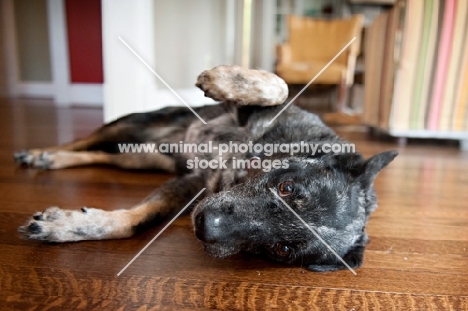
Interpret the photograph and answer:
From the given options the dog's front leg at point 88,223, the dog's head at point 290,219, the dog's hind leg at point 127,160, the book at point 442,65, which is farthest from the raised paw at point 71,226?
the book at point 442,65

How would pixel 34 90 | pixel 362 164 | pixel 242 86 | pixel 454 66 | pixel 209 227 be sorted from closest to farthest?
pixel 209 227 → pixel 362 164 → pixel 242 86 → pixel 454 66 → pixel 34 90

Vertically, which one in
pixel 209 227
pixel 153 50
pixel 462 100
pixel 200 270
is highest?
pixel 153 50

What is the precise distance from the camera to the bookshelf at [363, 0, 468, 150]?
9.58 ft

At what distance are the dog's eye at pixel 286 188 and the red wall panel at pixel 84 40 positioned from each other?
15.7 feet

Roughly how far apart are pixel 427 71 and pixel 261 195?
8.05 feet

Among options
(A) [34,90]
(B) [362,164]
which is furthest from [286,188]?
(A) [34,90]

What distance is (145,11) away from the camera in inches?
111

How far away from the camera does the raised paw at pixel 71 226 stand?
1146 millimetres

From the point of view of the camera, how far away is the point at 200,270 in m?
1.09

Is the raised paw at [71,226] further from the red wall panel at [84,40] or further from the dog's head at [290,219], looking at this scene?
the red wall panel at [84,40]

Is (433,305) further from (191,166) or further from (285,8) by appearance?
(285,8)

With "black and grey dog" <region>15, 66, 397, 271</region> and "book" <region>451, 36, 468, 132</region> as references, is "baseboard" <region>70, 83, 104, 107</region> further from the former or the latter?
"book" <region>451, 36, 468, 132</region>

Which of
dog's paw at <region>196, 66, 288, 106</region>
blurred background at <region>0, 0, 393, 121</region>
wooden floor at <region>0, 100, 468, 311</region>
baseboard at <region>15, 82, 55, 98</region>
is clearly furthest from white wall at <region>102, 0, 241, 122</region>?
baseboard at <region>15, 82, 55, 98</region>

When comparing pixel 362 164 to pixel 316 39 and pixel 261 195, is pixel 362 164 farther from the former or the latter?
pixel 316 39
